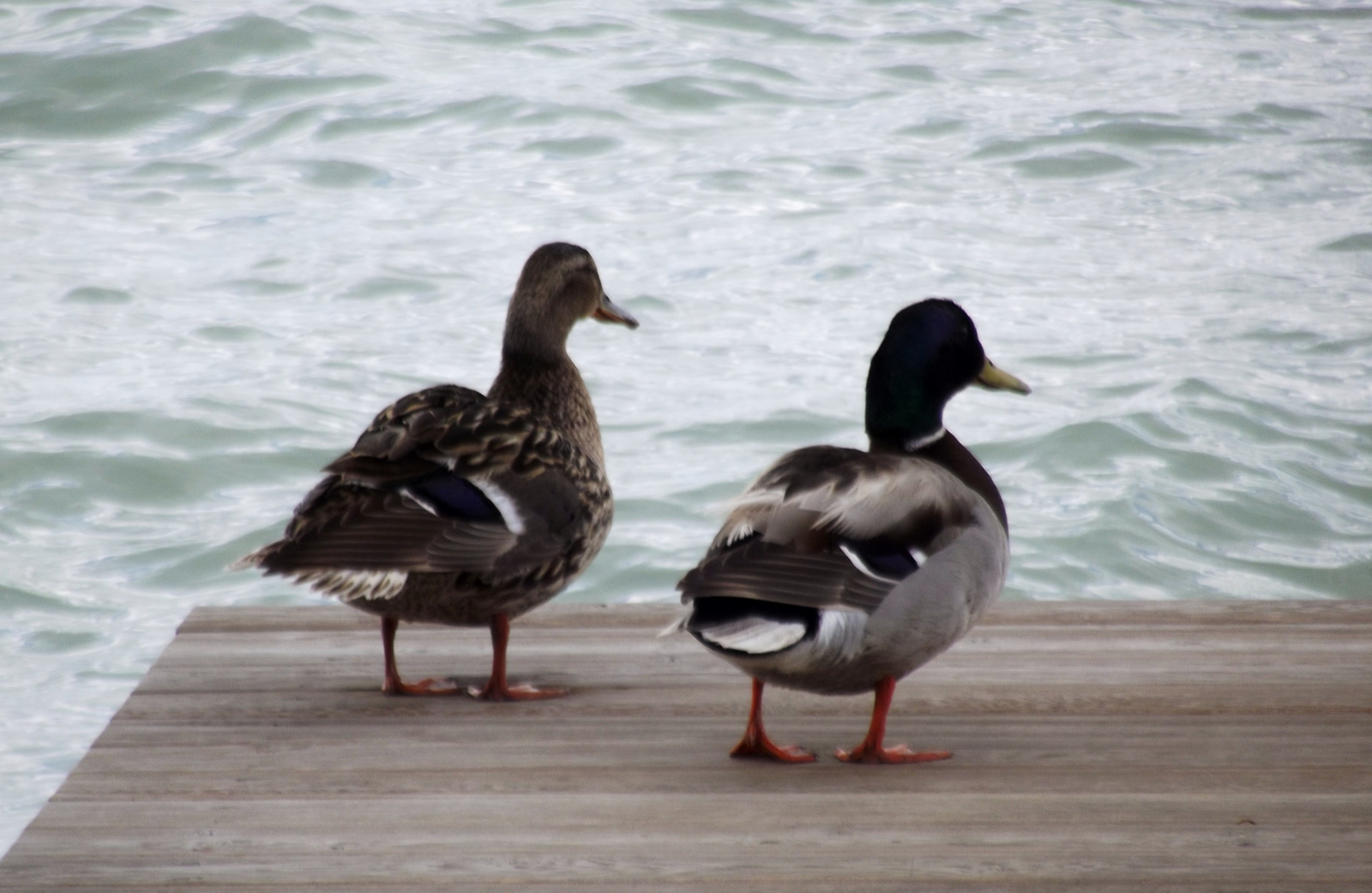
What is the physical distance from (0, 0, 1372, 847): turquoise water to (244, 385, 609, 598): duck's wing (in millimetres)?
2358

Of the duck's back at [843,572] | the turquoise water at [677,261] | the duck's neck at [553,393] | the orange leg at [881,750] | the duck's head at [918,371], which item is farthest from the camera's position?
the turquoise water at [677,261]

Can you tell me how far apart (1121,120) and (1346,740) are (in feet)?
31.5

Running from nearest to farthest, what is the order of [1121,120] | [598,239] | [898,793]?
1. [898,793]
2. [598,239]
3. [1121,120]

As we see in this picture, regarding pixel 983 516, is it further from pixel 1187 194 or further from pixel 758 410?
pixel 1187 194

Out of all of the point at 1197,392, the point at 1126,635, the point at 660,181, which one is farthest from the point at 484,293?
the point at 1126,635

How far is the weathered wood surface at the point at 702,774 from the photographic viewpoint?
7.15 ft

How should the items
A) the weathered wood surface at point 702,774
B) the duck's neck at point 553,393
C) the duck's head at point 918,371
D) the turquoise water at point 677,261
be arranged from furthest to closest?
the turquoise water at point 677,261
the duck's neck at point 553,393
the duck's head at point 918,371
the weathered wood surface at point 702,774

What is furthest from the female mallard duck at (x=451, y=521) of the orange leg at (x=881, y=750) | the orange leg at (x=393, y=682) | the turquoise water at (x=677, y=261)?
the turquoise water at (x=677, y=261)

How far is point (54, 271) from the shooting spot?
359 inches

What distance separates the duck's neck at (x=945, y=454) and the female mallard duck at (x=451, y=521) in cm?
59

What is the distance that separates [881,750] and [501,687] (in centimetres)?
75

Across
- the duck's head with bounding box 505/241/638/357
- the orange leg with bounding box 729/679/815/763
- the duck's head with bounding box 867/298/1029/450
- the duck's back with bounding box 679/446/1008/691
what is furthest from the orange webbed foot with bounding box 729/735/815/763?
the duck's head with bounding box 505/241/638/357

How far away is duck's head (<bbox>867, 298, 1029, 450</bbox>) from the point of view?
284cm

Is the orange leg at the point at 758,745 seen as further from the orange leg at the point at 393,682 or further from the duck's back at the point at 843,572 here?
the orange leg at the point at 393,682
